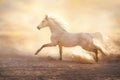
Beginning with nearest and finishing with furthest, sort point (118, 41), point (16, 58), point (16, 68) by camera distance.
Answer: point (16, 68) → point (16, 58) → point (118, 41)

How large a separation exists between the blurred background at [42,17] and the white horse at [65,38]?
439mm

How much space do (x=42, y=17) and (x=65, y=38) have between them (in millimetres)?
888

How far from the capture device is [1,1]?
695 cm

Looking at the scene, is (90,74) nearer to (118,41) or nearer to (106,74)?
(106,74)

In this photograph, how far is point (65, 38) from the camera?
6461 mm

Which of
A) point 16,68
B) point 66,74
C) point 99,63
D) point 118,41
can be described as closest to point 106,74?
point 66,74

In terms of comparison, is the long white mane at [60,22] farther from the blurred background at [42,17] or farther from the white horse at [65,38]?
the blurred background at [42,17]

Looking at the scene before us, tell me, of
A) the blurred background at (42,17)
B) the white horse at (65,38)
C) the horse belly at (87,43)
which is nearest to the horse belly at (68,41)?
the white horse at (65,38)

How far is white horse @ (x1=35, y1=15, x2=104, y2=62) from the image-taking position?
20.8 ft

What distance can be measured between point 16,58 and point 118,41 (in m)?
2.17

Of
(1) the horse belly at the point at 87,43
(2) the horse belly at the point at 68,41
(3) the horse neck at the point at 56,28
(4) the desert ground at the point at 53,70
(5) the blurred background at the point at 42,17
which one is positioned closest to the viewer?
(4) the desert ground at the point at 53,70

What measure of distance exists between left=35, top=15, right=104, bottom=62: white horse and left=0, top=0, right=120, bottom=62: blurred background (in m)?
0.44

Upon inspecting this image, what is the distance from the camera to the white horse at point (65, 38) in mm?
6340

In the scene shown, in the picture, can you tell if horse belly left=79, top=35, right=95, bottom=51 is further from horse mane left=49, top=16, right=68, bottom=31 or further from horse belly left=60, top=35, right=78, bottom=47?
horse mane left=49, top=16, right=68, bottom=31
